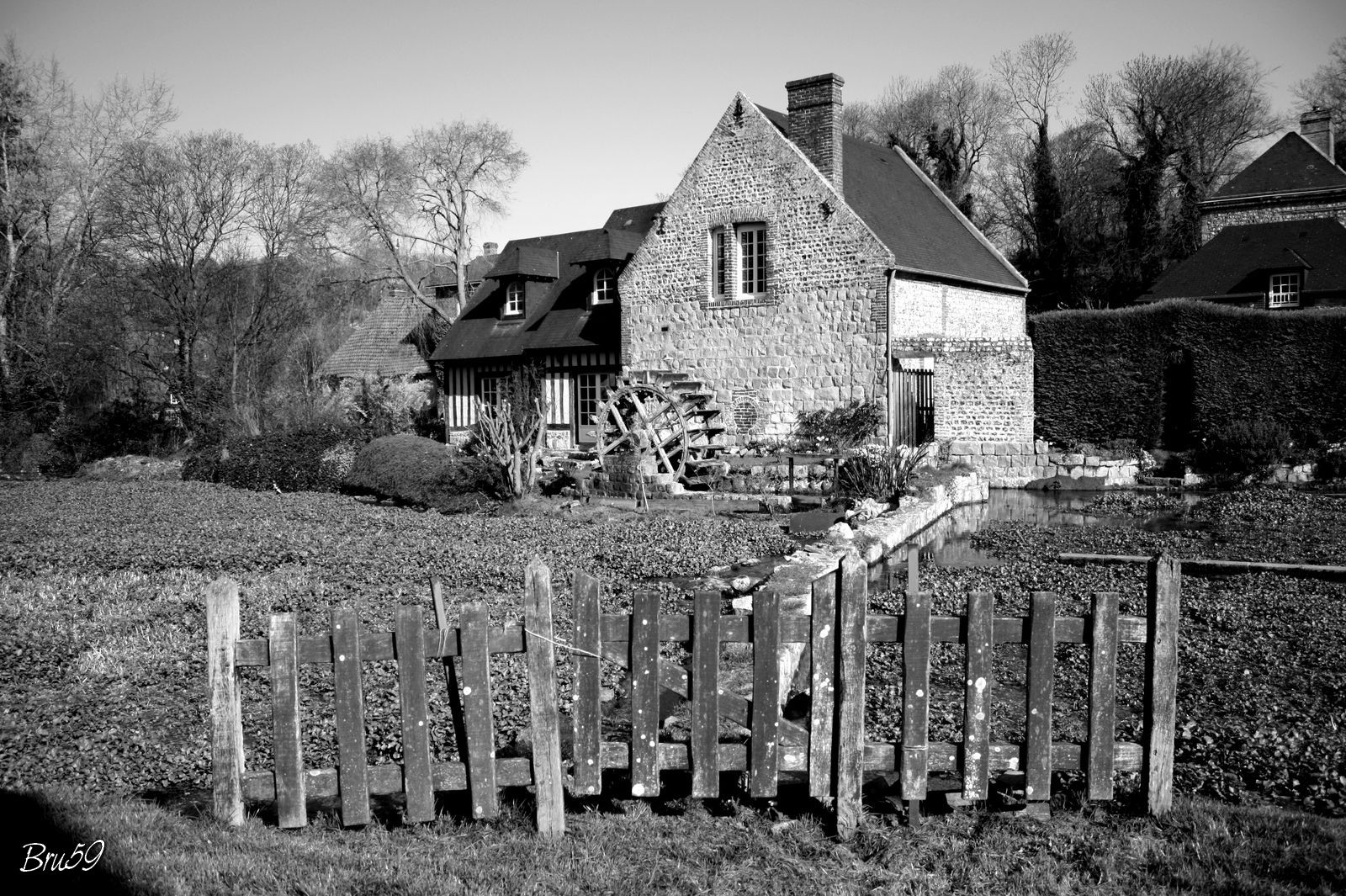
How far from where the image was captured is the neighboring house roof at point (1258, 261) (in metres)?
29.6

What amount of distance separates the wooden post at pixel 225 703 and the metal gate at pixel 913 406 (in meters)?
18.3

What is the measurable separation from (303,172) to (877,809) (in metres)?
30.5

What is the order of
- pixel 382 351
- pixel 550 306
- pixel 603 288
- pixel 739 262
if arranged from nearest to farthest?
pixel 739 262 → pixel 603 288 → pixel 550 306 → pixel 382 351

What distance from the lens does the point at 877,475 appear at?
51.8 ft

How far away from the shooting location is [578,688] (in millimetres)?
4281

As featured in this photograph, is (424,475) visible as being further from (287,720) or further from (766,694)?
(766,694)

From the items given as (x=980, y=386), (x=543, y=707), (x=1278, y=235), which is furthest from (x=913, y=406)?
(x=543, y=707)

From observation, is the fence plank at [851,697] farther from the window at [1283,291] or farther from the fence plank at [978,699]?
the window at [1283,291]

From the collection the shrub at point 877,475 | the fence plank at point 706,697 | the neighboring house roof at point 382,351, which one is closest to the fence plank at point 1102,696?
the fence plank at point 706,697

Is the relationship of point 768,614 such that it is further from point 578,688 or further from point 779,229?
point 779,229

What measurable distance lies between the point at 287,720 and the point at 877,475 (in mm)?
12493

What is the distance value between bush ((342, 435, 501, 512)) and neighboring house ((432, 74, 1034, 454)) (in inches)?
244

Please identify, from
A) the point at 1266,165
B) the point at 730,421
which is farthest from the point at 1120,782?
the point at 1266,165

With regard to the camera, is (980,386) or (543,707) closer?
(543,707)
